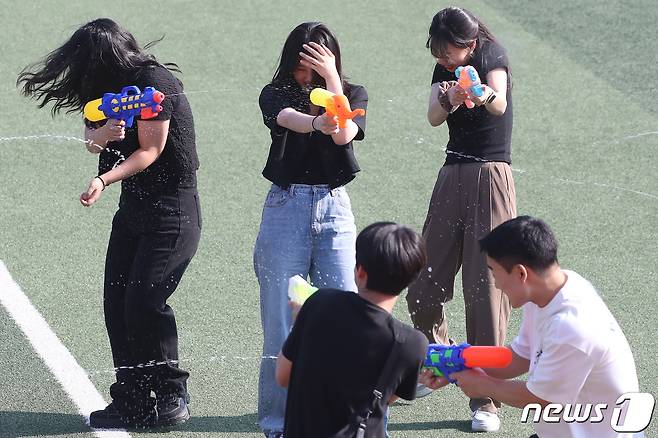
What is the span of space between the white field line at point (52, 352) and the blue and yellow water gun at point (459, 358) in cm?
204

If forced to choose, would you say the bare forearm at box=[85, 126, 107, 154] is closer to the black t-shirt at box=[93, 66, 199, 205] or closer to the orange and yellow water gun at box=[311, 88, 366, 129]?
the black t-shirt at box=[93, 66, 199, 205]

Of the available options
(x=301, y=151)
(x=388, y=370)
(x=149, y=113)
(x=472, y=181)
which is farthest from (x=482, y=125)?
(x=388, y=370)

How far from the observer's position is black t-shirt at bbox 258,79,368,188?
5.34 m

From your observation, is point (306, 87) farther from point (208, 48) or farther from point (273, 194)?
point (208, 48)

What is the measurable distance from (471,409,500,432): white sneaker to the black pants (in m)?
1.44

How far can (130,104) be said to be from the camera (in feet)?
17.0

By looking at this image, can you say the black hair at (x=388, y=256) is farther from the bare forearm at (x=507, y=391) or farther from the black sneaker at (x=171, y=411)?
the black sneaker at (x=171, y=411)

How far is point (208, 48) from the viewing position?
11156 millimetres

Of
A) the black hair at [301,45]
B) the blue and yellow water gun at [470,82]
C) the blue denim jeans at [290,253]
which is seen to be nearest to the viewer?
the black hair at [301,45]

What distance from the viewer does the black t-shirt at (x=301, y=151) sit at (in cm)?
534

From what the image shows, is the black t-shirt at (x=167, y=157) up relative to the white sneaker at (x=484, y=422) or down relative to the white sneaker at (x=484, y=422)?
up

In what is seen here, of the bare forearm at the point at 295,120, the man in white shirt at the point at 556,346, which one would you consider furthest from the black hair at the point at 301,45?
the man in white shirt at the point at 556,346

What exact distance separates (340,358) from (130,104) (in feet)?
6.22

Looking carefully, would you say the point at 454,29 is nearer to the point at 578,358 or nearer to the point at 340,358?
the point at 578,358
